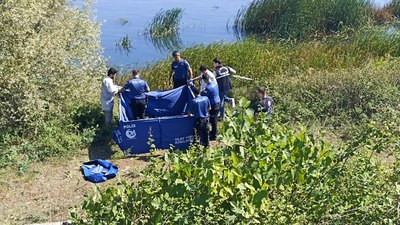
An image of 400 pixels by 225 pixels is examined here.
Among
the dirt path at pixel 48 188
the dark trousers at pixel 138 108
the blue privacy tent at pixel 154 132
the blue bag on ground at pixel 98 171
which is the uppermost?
the dark trousers at pixel 138 108

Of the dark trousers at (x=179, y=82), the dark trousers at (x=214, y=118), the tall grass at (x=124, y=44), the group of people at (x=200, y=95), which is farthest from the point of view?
the tall grass at (x=124, y=44)

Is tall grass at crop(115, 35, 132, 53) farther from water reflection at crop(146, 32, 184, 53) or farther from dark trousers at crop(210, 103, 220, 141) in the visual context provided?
dark trousers at crop(210, 103, 220, 141)

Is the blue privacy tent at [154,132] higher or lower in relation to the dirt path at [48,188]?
higher

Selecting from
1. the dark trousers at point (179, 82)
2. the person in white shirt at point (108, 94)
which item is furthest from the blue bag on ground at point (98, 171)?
the dark trousers at point (179, 82)

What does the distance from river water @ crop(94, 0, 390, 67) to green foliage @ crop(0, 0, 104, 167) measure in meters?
7.20

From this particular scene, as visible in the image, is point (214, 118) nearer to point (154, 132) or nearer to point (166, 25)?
point (154, 132)

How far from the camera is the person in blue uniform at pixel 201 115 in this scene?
31.4 ft

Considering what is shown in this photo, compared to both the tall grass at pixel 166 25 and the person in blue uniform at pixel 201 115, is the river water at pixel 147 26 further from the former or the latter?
the person in blue uniform at pixel 201 115

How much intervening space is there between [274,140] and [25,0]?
8153mm

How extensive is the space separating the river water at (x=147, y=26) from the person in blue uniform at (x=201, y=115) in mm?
9164

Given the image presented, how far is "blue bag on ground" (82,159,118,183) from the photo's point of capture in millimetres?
8703

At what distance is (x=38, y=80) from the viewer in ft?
34.7

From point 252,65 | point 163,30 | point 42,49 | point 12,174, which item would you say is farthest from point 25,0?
point 163,30

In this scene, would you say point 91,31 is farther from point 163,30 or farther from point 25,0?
point 163,30
